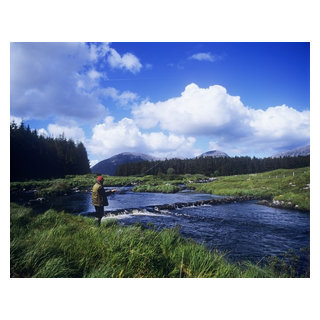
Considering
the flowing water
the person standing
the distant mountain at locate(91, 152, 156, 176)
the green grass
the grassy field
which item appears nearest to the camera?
the grassy field

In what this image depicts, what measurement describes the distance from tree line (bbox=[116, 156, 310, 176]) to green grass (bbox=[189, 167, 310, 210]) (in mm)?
249

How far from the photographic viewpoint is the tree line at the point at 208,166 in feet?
19.2

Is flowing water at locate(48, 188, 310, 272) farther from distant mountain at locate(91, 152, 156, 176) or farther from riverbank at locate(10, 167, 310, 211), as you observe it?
distant mountain at locate(91, 152, 156, 176)

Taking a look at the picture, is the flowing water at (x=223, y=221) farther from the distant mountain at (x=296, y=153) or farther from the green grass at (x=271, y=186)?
the distant mountain at (x=296, y=153)

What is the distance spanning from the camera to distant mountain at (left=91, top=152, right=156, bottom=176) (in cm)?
559

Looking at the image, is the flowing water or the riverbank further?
the riverbank

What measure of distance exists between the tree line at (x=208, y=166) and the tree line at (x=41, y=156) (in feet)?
4.44

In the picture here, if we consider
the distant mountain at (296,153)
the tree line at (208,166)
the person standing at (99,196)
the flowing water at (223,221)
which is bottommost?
the flowing water at (223,221)

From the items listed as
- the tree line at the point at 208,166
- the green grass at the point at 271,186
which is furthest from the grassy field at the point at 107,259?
the green grass at the point at 271,186

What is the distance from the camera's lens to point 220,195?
7.15 meters

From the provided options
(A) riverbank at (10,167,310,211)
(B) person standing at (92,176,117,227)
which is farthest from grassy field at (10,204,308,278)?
(A) riverbank at (10,167,310,211)
